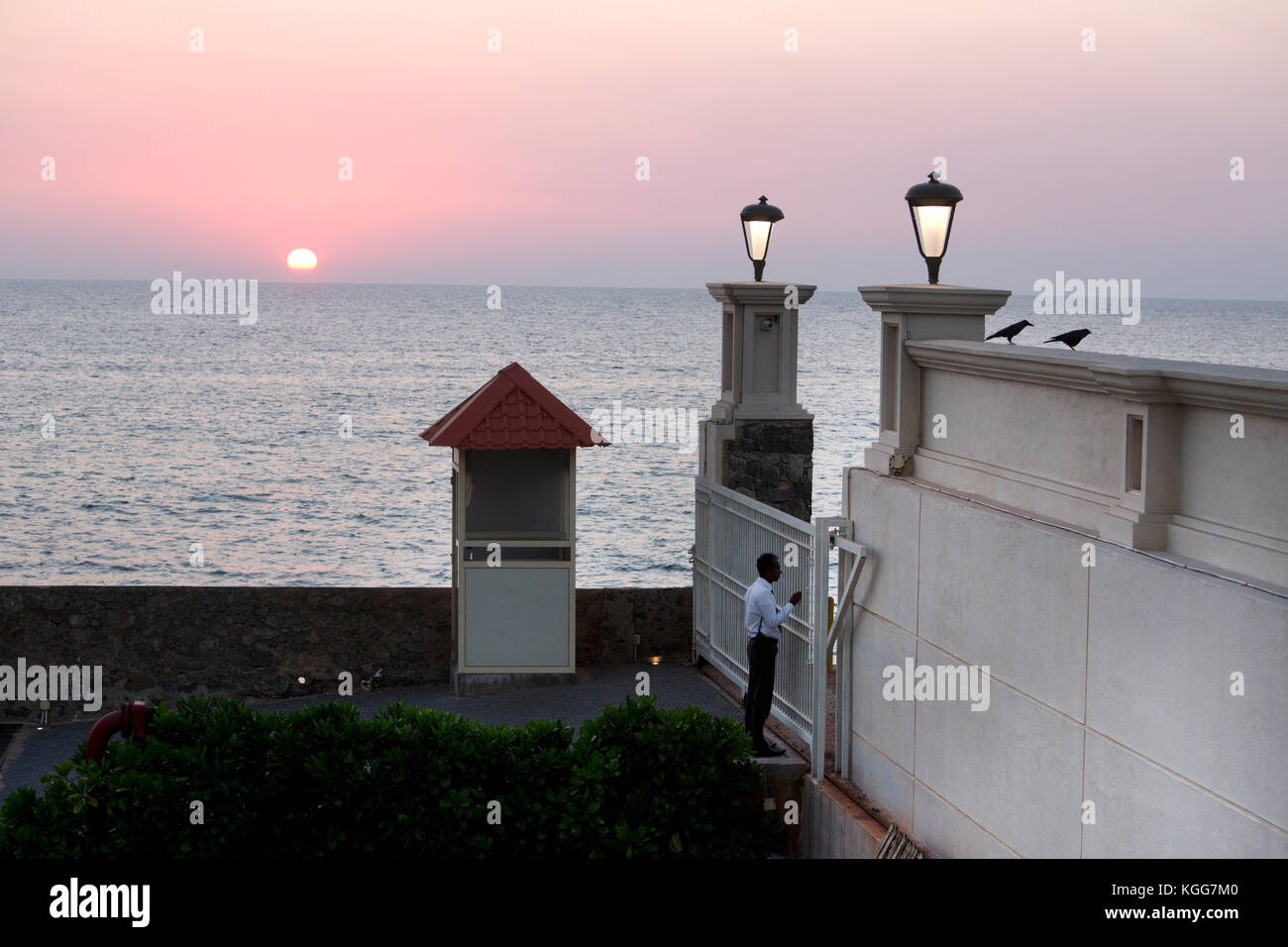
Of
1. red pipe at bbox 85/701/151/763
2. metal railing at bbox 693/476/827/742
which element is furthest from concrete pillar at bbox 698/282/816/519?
red pipe at bbox 85/701/151/763

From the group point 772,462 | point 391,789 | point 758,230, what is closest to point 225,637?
point 391,789

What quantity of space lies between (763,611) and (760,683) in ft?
1.82

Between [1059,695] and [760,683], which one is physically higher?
[1059,695]

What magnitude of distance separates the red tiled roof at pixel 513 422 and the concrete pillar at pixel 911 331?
446 centimetres

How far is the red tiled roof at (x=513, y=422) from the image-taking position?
13.6 m

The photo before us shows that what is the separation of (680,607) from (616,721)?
16.9 feet

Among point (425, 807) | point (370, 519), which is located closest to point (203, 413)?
point (370, 519)

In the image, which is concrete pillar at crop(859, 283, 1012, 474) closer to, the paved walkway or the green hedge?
Answer: the green hedge

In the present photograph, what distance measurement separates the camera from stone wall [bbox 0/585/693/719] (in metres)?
13.6

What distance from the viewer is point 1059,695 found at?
7258 mm

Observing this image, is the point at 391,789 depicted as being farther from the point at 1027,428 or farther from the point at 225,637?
the point at 225,637

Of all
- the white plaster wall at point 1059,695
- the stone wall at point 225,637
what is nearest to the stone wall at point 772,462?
the stone wall at point 225,637

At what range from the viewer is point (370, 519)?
54719 mm
